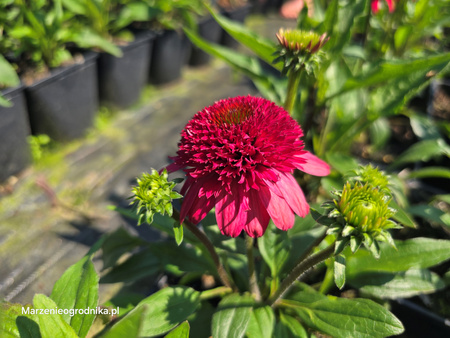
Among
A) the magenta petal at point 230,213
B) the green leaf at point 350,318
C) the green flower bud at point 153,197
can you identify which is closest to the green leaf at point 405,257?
the green leaf at point 350,318

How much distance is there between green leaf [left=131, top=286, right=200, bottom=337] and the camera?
2.79 ft

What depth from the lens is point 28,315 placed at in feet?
2.50

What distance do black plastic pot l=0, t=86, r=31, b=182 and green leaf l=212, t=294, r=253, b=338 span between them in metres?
1.30

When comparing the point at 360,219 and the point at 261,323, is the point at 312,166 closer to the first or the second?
the point at 360,219

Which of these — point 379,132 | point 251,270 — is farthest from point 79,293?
point 379,132

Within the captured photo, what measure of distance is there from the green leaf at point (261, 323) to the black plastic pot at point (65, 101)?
1.44 m

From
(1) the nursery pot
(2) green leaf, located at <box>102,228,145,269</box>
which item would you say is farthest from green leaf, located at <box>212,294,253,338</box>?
(1) the nursery pot

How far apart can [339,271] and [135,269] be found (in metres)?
0.61

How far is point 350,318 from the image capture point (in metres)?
0.82

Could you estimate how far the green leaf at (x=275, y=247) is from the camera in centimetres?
98

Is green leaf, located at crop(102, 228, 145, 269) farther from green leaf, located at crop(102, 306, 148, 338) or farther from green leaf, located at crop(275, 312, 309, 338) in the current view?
green leaf, located at crop(102, 306, 148, 338)

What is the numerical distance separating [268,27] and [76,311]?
3535 mm

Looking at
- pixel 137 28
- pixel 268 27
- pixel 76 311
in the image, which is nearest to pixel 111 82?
pixel 137 28

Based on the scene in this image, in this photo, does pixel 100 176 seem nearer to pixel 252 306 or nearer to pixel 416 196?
pixel 252 306
